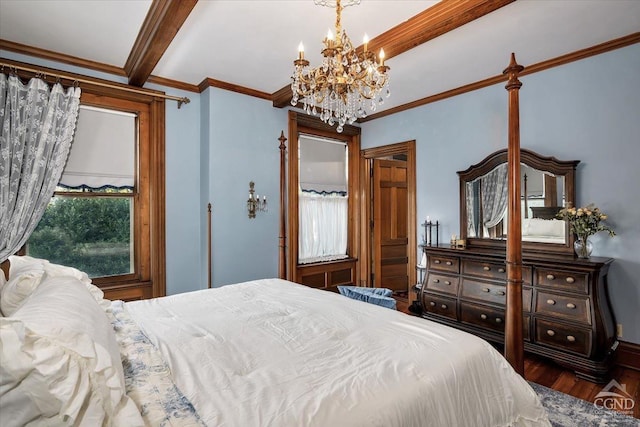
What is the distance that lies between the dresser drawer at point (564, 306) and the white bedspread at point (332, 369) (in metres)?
1.39

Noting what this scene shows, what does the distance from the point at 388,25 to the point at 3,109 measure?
3.03 meters

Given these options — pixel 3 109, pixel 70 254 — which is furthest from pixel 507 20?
pixel 70 254

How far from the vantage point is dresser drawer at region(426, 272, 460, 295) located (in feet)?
11.0

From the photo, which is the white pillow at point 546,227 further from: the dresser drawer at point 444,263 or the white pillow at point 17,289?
the white pillow at point 17,289

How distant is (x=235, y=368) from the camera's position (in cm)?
128

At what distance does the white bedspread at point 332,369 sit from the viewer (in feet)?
3.42

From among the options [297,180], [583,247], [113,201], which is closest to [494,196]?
[583,247]

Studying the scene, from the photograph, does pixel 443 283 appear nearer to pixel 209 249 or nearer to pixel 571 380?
pixel 571 380

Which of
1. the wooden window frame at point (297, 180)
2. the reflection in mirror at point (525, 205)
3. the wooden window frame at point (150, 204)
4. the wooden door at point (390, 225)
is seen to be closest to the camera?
the reflection in mirror at point (525, 205)

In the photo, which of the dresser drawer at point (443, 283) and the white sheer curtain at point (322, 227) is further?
the white sheer curtain at point (322, 227)

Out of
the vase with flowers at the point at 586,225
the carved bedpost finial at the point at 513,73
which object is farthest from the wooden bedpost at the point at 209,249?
the vase with flowers at the point at 586,225

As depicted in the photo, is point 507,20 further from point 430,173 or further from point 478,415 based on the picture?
point 478,415

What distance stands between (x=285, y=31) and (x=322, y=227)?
260 centimetres

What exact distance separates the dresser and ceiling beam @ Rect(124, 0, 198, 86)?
3.06 metres
